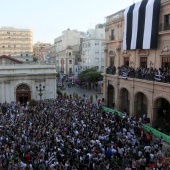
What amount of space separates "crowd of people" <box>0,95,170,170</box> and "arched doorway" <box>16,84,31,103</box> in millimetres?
11928

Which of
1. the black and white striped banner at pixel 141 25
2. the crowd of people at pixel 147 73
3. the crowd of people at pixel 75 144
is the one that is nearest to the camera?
the crowd of people at pixel 75 144

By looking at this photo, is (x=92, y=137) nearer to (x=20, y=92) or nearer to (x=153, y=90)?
(x=153, y=90)

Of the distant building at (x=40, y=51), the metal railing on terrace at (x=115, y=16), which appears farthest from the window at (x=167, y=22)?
the distant building at (x=40, y=51)

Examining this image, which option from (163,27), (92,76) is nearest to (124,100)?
(163,27)

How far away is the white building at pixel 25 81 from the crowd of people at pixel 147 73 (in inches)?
478

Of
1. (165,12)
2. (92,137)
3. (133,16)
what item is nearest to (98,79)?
(133,16)

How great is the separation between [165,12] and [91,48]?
1612 inches

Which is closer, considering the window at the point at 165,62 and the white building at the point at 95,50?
the window at the point at 165,62

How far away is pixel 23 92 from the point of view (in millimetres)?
34781

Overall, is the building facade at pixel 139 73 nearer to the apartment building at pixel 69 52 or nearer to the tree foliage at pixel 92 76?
the tree foliage at pixel 92 76

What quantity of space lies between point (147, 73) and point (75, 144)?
11.1 m

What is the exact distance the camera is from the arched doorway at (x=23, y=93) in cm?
3455

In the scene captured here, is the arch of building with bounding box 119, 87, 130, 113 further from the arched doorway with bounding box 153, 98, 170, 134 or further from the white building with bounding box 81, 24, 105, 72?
the white building with bounding box 81, 24, 105, 72

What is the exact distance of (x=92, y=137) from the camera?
17.3 metres
